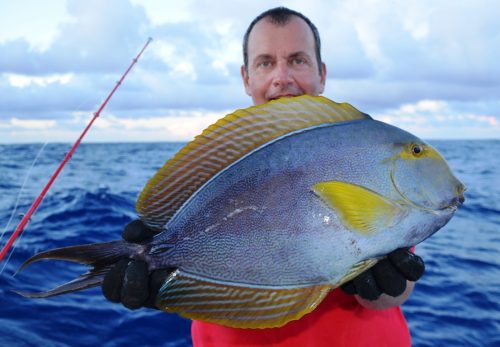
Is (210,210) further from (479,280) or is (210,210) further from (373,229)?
(479,280)

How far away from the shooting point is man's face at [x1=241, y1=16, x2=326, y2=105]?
2.70 metres

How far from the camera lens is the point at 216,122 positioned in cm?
153

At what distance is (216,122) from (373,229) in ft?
2.08

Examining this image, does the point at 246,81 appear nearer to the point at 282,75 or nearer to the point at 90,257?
the point at 282,75

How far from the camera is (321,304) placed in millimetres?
2273

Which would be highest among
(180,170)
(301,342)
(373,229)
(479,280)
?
(180,170)

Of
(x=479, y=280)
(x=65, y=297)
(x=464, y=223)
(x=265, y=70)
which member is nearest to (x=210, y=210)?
(x=265, y=70)

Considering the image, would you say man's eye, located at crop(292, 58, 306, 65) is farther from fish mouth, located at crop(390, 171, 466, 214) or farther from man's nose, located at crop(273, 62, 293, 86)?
fish mouth, located at crop(390, 171, 466, 214)

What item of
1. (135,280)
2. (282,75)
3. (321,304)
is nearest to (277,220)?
(135,280)

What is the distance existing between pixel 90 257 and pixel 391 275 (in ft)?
3.65

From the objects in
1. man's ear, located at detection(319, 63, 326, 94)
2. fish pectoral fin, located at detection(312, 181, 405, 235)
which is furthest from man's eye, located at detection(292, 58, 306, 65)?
fish pectoral fin, located at detection(312, 181, 405, 235)

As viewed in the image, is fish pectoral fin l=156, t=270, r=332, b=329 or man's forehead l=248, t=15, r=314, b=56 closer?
fish pectoral fin l=156, t=270, r=332, b=329

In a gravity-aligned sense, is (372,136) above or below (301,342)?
above

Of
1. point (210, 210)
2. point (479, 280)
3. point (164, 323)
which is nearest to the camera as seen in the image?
point (210, 210)
